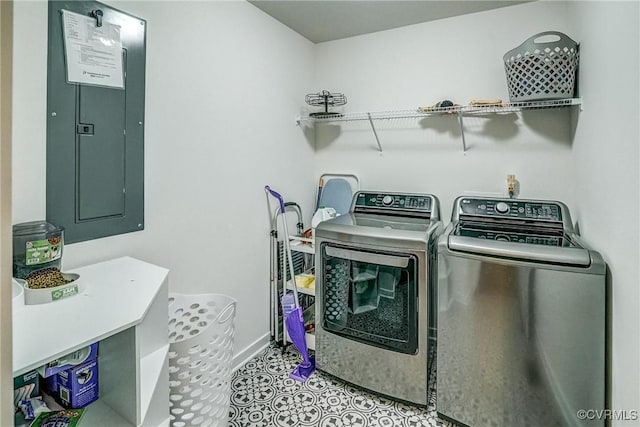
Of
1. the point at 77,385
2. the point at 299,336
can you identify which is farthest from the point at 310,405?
the point at 77,385

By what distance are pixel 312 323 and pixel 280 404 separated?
0.64 metres

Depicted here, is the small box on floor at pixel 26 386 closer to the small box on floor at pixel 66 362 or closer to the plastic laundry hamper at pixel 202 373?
the small box on floor at pixel 66 362

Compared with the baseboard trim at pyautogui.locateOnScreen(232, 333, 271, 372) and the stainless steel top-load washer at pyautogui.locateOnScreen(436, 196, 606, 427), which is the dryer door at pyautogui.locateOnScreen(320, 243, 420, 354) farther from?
the baseboard trim at pyautogui.locateOnScreen(232, 333, 271, 372)

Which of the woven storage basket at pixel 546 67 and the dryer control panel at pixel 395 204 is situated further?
the dryer control panel at pixel 395 204

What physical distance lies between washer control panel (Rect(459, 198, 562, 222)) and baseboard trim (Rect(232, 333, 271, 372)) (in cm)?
161

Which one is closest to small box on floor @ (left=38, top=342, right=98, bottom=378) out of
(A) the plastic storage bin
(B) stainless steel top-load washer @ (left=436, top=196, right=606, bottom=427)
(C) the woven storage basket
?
(A) the plastic storage bin

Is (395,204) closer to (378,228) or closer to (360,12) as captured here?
(378,228)

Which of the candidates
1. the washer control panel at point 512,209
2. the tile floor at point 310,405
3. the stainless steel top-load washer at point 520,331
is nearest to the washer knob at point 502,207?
the washer control panel at point 512,209

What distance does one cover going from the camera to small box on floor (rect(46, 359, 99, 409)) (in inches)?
39.3

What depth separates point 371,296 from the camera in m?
1.96

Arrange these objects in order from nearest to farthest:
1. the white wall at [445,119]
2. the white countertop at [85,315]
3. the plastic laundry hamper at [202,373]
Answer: the white countertop at [85,315] → the plastic laundry hamper at [202,373] → the white wall at [445,119]

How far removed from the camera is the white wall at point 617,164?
3.54 ft

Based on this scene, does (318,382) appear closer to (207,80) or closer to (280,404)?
(280,404)

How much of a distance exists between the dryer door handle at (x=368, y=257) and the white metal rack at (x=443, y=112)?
3.47 feet
